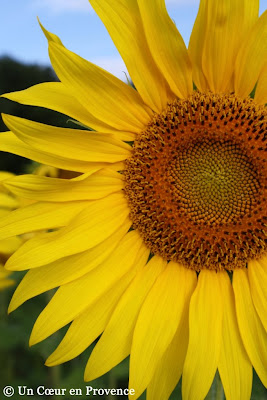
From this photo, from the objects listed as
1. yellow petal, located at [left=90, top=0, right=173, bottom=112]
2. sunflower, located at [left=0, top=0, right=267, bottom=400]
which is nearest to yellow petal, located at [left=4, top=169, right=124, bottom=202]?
sunflower, located at [left=0, top=0, right=267, bottom=400]

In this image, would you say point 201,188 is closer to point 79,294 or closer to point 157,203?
point 157,203

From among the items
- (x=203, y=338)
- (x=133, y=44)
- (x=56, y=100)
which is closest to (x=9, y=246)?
(x=56, y=100)

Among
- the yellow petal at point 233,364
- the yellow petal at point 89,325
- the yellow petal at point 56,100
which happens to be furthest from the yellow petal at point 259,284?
the yellow petal at point 56,100

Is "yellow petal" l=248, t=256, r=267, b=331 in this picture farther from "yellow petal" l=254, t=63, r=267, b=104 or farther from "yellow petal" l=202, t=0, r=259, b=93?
"yellow petal" l=202, t=0, r=259, b=93

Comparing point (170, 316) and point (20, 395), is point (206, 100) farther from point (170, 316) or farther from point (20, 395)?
point (20, 395)

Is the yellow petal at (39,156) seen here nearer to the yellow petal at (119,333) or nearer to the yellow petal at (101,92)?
the yellow petal at (101,92)
